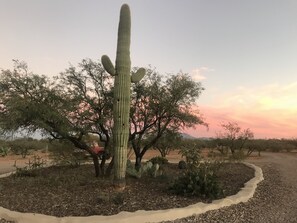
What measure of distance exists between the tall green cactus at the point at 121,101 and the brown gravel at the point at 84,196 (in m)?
0.71

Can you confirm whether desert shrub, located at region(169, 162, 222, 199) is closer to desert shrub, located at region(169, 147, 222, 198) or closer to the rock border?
desert shrub, located at region(169, 147, 222, 198)

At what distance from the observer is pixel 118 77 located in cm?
962

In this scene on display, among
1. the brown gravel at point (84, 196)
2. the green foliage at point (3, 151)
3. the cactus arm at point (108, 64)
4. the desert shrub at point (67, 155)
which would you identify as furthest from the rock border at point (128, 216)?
the green foliage at point (3, 151)

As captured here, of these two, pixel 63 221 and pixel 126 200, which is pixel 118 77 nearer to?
pixel 126 200

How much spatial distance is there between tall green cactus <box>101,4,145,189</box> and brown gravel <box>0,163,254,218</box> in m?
0.71

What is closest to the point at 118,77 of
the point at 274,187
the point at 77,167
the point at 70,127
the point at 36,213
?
the point at 70,127

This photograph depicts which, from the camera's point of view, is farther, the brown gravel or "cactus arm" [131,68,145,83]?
"cactus arm" [131,68,145,83]

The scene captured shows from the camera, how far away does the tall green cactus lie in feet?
30.9

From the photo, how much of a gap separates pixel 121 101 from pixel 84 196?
270cm

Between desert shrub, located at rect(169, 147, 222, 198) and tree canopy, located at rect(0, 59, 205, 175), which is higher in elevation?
tree canopy, located at rect(0, 59, 205, 175)

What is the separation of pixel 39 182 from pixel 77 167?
193 inches

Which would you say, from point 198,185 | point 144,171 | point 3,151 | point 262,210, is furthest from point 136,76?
point 3,151

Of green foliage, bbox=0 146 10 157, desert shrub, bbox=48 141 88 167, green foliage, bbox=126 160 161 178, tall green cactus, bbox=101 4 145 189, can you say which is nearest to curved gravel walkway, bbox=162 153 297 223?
tall green cactus, bbox=101 4 145 189

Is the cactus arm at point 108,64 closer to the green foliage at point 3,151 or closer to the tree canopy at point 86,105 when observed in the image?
the tree canopy at point 86,105
